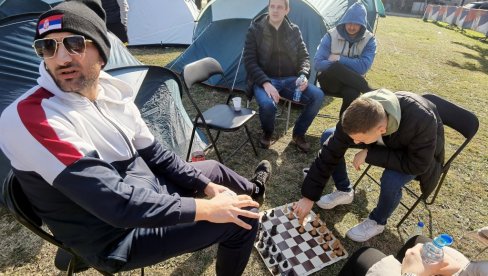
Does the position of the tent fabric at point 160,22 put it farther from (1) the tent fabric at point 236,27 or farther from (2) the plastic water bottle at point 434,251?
(2) the plastic water bottle at point 434,251

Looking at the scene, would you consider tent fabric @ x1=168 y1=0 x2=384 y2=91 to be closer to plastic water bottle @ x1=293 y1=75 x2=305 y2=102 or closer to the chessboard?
plastic water bottle @ x1=293 y1=75 x2=305 y2=102

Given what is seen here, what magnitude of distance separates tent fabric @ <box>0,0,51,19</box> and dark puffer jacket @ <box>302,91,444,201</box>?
20.0 ft

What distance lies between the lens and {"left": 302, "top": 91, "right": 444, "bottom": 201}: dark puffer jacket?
84.8 inches

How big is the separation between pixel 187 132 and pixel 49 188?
229 centimetres

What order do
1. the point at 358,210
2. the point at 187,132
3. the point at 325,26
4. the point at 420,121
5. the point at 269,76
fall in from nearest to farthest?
the point at 420,121
the point at 358,210
the point at 187,132
the point at 269,76
the point at 325,26

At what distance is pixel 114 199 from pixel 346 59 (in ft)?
12.1

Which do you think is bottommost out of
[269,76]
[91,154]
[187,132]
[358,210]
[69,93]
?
[358,210]

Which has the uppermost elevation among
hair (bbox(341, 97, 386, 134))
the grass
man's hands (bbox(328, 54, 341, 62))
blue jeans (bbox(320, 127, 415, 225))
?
hair (bbox(341, 97, 386, 134))

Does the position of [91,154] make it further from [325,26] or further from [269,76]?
[325,26]

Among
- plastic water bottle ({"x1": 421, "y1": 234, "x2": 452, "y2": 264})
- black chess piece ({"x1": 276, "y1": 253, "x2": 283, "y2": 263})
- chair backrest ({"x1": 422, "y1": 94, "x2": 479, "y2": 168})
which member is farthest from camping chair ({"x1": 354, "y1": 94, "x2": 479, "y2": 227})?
black chess piece ({"x1": 276, "y1": 253, "x2": 283, "y2": 263})

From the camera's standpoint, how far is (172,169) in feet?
7.02

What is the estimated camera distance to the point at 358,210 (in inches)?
120

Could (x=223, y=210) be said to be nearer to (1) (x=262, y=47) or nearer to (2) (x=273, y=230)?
(2) (x=273, y=230)

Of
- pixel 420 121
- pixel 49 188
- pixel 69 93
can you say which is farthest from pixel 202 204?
pixel 420 121
